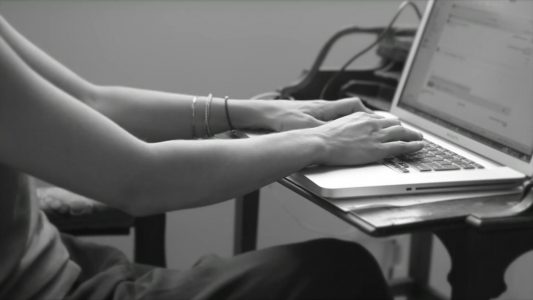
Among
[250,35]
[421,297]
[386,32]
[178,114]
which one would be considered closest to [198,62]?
[250,35]

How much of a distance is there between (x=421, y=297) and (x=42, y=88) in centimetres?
127

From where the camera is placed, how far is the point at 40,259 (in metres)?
1.04

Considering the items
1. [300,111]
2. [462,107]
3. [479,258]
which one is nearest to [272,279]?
[479,258]

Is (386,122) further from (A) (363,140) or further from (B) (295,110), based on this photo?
(B) (295,110)

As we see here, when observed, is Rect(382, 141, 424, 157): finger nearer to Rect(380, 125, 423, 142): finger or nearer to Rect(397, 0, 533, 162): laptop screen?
Rect(380, 125, 423, 142): finger

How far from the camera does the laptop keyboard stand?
3.40ft

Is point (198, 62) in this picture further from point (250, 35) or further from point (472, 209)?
point (472, 209)

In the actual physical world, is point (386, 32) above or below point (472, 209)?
above

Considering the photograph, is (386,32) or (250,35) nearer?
(386,32)

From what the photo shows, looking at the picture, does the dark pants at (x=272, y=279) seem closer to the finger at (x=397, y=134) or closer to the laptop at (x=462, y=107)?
the laptop at (x=462, y=107)

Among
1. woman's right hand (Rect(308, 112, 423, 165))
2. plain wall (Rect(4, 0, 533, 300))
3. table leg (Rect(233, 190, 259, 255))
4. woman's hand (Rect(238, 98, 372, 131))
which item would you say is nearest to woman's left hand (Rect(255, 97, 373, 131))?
woman's hand (Rect(238, 98, 372, 131))

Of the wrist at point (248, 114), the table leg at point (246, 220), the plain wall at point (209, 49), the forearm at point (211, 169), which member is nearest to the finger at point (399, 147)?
the forearm at point (211, 169)

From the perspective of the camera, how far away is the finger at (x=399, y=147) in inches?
Answer: 41.3

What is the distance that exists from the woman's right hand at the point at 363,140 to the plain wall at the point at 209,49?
84cm
